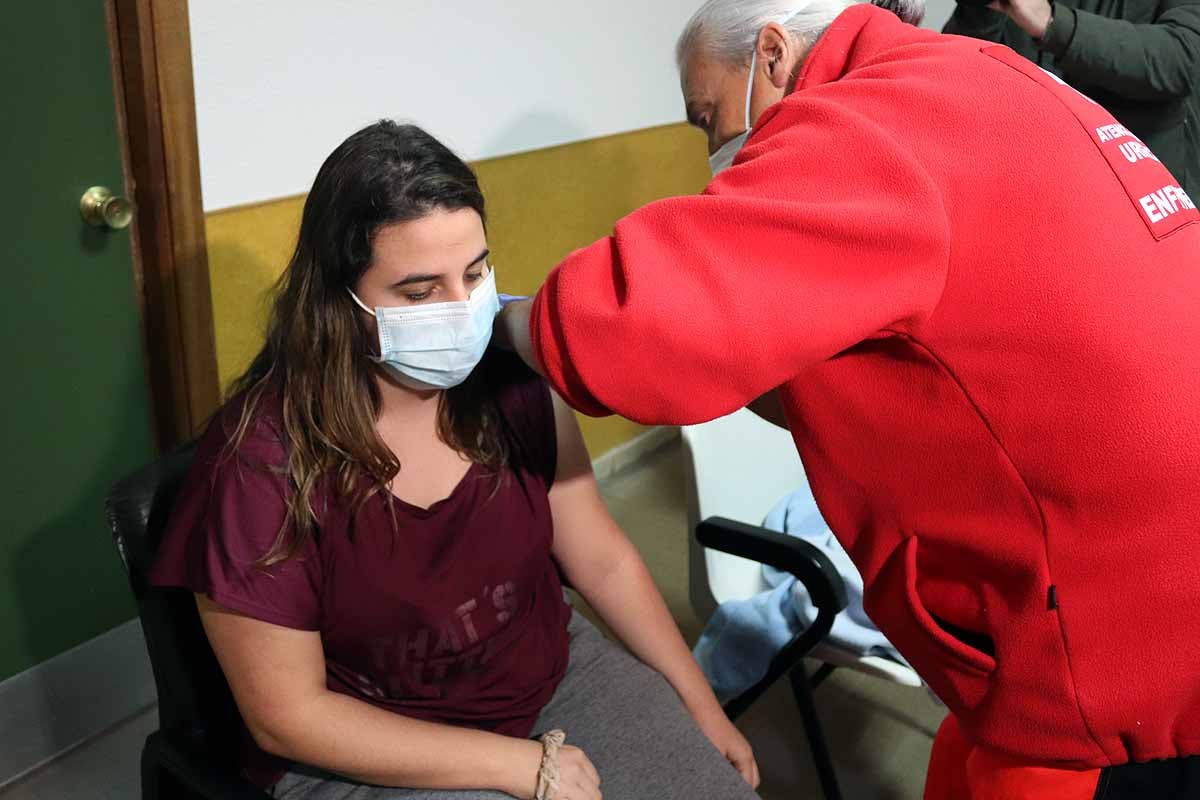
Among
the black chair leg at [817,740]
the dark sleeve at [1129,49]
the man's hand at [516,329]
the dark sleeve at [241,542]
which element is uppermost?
the dark sleeve at [1129,49]

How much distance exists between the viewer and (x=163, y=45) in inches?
67.9

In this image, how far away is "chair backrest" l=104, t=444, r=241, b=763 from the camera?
117 centimetres

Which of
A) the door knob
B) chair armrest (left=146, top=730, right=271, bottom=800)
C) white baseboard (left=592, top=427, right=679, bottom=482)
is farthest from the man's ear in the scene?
white baseboard (left=592, top=427, right=679, bottom=482)

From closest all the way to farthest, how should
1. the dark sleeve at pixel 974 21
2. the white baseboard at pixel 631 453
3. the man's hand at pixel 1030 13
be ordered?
the man's hand at pixel 1030 13 → the dark sleeve at pixel 974 21 → the white baseboard at pixel 631 453

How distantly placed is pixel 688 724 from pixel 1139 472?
2.37 feet

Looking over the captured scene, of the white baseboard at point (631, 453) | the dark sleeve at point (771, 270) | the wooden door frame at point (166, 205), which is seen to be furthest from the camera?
the white baseboard at point (631, 453)

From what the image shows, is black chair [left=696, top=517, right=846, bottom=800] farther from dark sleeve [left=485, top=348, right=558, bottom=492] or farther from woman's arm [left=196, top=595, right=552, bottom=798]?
woman's arm [left=196, top=595, right=552, bottom=798]

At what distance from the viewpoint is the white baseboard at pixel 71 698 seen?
1.93 m

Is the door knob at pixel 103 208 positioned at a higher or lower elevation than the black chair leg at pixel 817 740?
higher

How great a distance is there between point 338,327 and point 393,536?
261 millimetres

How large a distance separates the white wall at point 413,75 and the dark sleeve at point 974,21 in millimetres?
1028

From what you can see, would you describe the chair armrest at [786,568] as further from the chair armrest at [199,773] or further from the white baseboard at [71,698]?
the white baseboard at [71,698]

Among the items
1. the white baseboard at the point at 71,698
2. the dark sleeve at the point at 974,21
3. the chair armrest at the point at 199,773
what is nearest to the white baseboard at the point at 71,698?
the white baseboard at the point at 71,698

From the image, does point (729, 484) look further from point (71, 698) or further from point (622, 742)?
point (71, 698)
